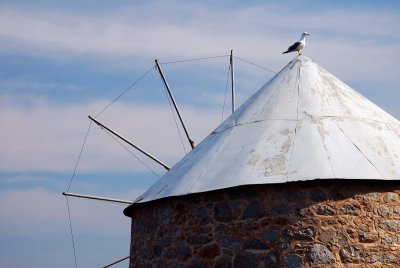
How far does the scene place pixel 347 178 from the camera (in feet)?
32.6

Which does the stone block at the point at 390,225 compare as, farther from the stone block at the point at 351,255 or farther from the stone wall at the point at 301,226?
the stone block at the point at 351,255

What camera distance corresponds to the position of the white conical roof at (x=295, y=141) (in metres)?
10.3

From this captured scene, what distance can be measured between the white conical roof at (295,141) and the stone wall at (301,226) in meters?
0.18

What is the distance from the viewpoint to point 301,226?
32.4ft

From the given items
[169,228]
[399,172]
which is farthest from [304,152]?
[169,228]

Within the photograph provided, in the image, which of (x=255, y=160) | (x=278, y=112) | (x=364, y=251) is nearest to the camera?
(x=364, y=251)

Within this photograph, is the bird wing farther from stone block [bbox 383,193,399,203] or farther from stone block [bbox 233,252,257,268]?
stone block [bbox 233,252,257,268]

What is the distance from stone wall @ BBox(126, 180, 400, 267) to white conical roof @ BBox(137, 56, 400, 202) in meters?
0.18

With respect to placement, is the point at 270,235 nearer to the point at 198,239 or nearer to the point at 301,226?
the point at 301,226

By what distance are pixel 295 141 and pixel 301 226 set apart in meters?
1.31

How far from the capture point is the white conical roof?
10.3m

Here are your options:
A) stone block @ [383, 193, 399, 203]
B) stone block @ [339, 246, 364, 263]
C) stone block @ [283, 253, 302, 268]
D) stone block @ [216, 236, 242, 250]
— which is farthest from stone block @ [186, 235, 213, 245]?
stone block @ [383, 193, 399, 203]

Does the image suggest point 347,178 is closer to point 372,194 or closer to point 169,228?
point 372,194

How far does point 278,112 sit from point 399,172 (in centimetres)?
187
